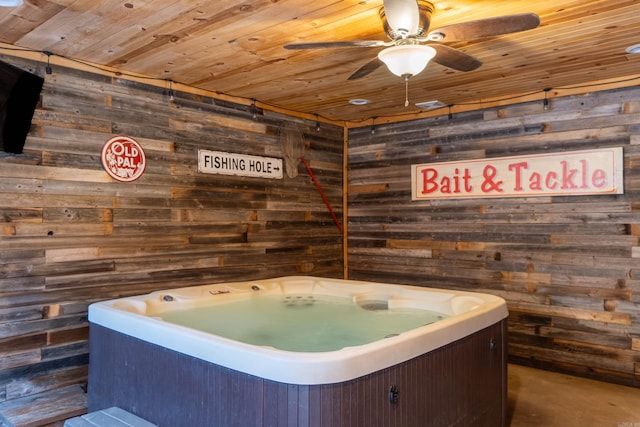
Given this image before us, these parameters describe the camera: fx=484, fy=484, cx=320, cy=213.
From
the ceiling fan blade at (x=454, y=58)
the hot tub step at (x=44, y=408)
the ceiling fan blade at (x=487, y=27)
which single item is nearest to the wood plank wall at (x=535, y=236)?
the ceiling fan blade at (x=454, y=58)

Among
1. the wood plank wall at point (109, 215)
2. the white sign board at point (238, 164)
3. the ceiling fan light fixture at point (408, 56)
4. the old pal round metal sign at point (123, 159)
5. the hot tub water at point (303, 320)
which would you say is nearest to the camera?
the ceiling fan light fixture at point (408, 56)

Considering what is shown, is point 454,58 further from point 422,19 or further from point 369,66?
point 369,66

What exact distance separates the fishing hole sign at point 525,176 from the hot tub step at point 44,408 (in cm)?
312

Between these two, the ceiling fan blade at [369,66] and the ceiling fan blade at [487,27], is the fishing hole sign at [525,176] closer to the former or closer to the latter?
the ceiling fan blade at [369,66]

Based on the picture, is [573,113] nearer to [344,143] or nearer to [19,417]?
[344,143]

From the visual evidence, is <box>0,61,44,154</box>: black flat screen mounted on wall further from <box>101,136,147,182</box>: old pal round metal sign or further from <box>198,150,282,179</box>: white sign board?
<box>198,150,282,179</box>: white sign board

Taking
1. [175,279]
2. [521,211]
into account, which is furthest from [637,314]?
[175,279]

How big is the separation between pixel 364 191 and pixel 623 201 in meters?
2.25

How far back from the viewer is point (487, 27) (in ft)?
6.51

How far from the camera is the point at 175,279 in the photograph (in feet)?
11.8

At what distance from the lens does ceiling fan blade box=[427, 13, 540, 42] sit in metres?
1.87

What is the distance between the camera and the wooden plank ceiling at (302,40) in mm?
2293

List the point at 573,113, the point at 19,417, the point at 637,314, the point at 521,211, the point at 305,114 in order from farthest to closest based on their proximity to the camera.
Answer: the point at 305,114
the point at 521,211
the point at 573,113
the point at 637,314
the point at 19,417

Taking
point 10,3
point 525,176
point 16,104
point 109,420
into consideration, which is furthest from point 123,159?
point 525,176
